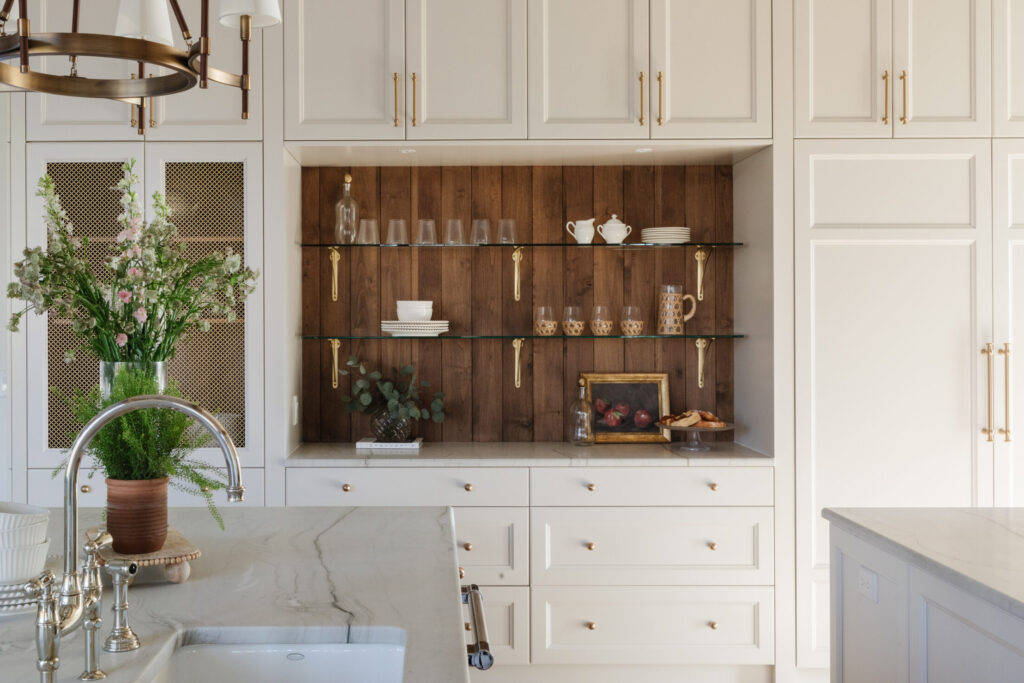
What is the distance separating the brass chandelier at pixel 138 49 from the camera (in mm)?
1286

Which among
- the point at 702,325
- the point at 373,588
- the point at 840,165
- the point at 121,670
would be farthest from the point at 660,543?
the point at 121,670

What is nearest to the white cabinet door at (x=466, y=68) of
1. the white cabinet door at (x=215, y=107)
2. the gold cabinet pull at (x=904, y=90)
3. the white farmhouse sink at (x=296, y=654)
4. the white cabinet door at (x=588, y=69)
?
the white cabinet door at (x=588, y=69)

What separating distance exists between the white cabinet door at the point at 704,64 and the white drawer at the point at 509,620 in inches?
65.9

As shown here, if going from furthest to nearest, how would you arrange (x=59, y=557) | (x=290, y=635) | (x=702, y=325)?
(x=702, y=325) < (x=59, y=557) < (x=290, y=635)

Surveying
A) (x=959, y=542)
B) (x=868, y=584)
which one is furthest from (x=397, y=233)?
(x=959, y=542)

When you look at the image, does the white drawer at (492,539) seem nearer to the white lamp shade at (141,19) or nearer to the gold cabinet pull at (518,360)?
the gold cabinet pull at (518,360)

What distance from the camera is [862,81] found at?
9.68 ft

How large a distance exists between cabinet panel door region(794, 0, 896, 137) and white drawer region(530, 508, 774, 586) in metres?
1.37

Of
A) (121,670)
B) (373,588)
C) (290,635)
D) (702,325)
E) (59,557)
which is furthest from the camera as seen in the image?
(702,325)

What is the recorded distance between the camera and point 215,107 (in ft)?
9.71

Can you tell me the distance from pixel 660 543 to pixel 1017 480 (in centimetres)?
126

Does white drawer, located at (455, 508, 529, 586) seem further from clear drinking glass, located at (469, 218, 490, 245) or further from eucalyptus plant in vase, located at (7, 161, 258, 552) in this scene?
eucalyptus plant in vase, located at (7, 161, 258, 552)

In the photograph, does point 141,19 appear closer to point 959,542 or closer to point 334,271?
point 334,271

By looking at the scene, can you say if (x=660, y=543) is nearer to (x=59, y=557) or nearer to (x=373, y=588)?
(x=373, y=588)
